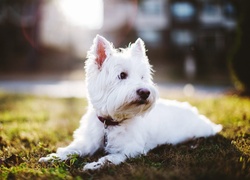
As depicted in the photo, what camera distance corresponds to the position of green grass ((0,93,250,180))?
11.1 ft

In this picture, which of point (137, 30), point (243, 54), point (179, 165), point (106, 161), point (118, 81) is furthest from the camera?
point (137, 30)

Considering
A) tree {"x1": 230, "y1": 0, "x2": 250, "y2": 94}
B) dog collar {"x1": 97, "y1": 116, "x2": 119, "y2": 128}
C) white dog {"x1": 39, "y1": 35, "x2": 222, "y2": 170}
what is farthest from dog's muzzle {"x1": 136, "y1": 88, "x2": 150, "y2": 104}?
tree {"x1": 230, "y1": 0, "x2": 250, "y2": 94}

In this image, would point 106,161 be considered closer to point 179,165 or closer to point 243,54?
point 179,165

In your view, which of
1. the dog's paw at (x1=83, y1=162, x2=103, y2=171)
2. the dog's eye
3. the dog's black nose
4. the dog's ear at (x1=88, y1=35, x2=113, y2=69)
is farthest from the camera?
the dog's ear at (x1=88, y1=35, x2=113, y2=69)

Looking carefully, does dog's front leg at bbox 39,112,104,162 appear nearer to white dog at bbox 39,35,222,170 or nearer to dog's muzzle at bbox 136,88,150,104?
white dog at bbox 39,35,222,170

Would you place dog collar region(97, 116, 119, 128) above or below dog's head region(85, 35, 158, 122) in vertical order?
below

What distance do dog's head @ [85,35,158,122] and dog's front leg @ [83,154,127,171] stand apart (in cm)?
50

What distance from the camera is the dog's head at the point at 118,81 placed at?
3.91 metres

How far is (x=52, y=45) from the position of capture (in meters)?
34.6

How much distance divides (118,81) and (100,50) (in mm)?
515

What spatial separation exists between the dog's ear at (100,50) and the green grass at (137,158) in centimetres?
127

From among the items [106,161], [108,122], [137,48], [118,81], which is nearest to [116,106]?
[118,81]

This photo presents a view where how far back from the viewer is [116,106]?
13.1ft

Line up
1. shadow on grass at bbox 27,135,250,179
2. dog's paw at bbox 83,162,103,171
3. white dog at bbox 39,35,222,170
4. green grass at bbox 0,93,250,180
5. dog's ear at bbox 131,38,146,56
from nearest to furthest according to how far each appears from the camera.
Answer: shadow on grass at bbox 27,135,250,179
green grass at bbox 0,93,250,180
dog's paw at bbox 83,162,103,171
white dog at bbox 39,35,222,170
dog's ear at bbox 131,38,146,56
